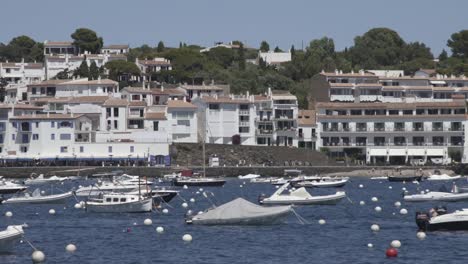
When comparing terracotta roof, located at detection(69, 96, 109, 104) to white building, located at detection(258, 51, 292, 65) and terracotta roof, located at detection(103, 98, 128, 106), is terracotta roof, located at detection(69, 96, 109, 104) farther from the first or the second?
white building, located at detection(258, 51, 292, 65)

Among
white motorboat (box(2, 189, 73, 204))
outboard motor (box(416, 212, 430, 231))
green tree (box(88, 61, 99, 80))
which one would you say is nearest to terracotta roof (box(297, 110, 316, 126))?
green tree (box(88, 61, 99, 80))

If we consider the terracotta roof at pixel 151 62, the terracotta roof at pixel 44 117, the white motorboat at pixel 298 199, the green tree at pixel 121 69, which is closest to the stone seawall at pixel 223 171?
the terracotta roof at pixel 44 117

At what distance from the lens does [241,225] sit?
200ft

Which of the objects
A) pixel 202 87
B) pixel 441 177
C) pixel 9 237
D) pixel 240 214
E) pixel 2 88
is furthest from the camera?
pixel 2 88

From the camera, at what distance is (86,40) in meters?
181

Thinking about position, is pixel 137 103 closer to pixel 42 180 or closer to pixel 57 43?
pixel 42 180

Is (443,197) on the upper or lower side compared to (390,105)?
lower

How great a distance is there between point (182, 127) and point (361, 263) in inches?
3573

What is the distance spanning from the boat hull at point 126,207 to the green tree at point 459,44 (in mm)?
128681

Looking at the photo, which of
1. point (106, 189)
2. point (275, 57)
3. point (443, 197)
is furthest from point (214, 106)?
point (443, 197)

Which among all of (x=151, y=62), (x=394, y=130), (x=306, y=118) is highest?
(x=151, y=62)

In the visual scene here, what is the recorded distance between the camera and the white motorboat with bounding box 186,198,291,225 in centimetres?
6012

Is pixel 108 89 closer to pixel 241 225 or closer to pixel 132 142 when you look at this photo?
pixel 132 142

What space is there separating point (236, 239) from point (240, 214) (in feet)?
15.2
